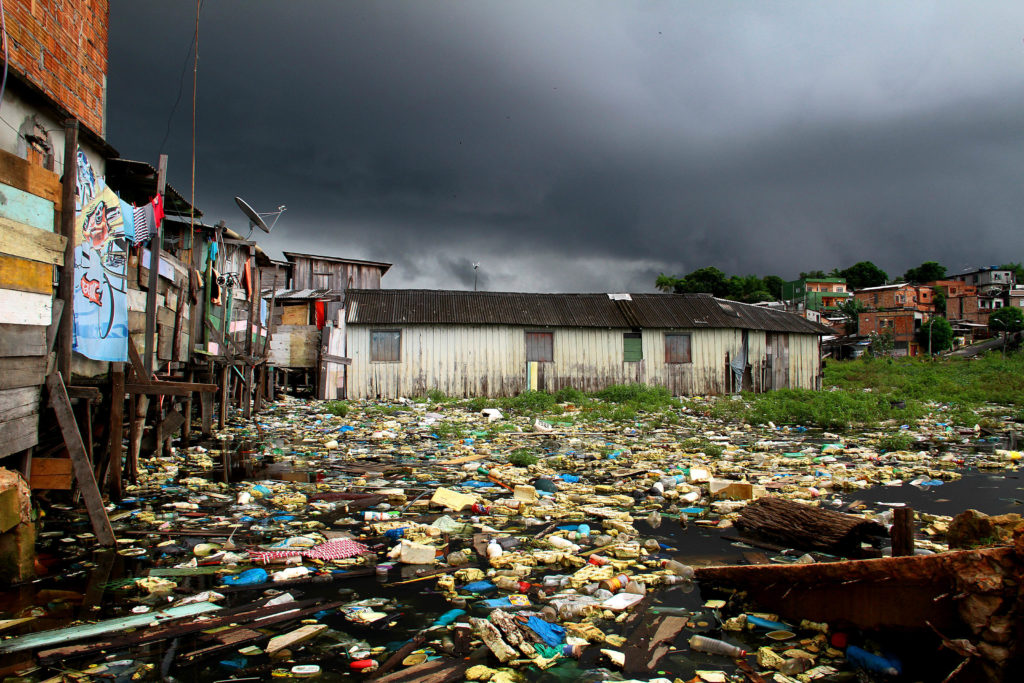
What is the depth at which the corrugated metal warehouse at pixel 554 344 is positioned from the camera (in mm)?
17953

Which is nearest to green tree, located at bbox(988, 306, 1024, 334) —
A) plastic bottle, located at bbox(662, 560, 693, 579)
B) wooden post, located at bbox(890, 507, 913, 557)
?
wooden post, located at bbox(890, 507, 913, 557)

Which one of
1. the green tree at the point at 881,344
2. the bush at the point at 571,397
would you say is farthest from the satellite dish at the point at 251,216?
the green tree at the point at 881,344

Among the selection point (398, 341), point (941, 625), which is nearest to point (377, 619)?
point (941, 625)

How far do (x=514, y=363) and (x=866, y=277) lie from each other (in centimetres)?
7317

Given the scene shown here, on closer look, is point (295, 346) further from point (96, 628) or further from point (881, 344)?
point (881, 344)

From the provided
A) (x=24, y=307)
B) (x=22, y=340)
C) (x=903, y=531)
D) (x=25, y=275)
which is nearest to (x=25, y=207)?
(x=25, y=275)

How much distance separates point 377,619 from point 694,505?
140 inches

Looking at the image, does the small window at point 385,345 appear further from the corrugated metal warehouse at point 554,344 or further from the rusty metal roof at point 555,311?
the rusty metal roof at point 555,311

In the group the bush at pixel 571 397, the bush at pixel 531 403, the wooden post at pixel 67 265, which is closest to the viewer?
the wooden post at pixel 67 265

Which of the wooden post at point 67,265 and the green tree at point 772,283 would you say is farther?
the green tree at point 772,283

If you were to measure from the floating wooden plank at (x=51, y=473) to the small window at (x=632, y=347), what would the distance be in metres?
16.7

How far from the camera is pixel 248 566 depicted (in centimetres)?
393

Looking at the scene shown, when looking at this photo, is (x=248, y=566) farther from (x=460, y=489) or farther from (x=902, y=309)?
(x=902, y=309)

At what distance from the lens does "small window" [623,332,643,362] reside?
766 inches
